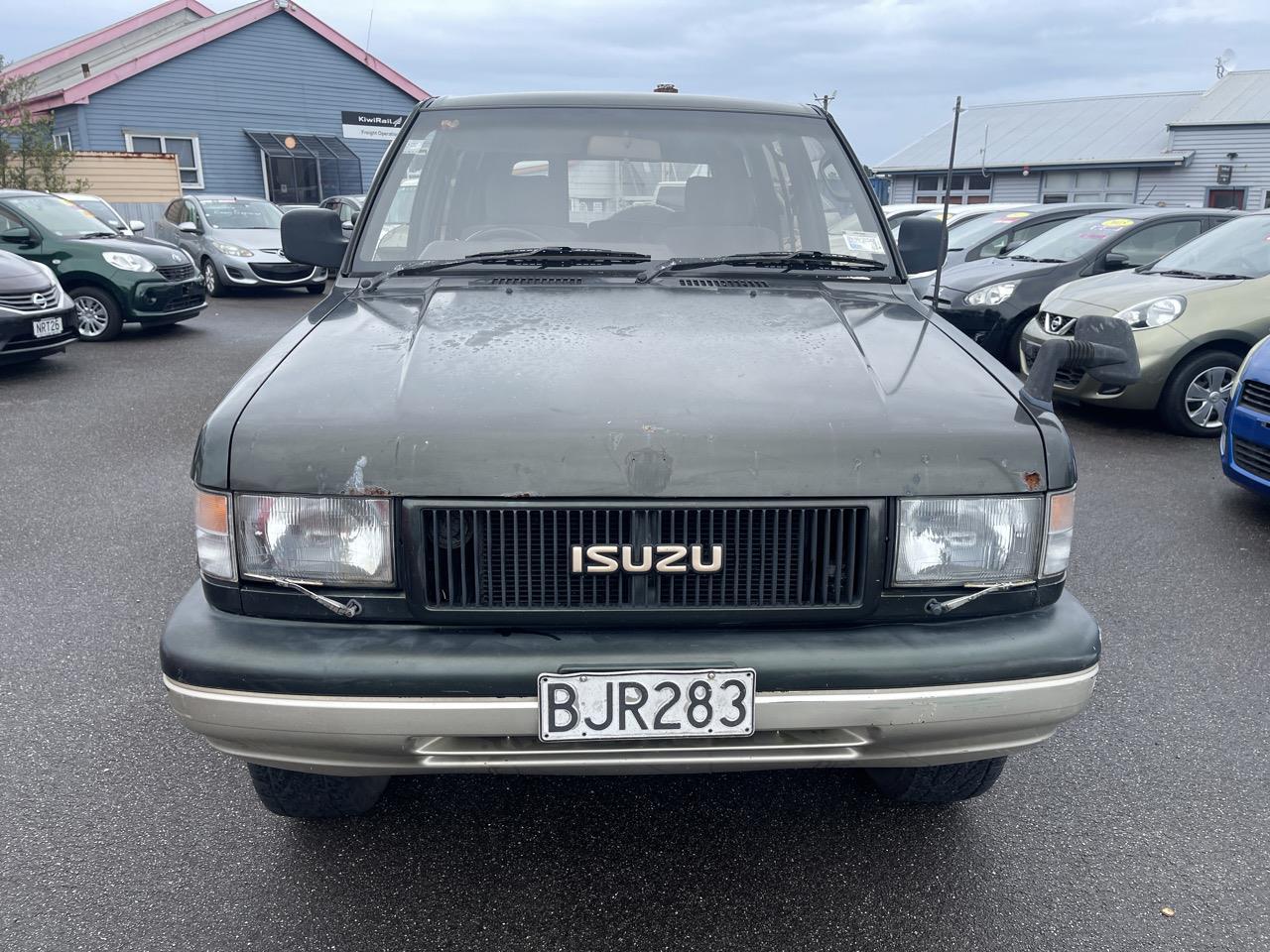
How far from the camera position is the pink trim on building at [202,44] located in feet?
77.2

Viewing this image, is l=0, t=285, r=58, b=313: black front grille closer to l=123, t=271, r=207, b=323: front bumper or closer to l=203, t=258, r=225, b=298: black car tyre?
l=123, t=271, r=207, b=323: front bumper

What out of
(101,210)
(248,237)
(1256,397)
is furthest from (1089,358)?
(101,210)

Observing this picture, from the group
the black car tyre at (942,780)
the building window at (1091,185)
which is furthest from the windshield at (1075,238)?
the building window at (1091,185)

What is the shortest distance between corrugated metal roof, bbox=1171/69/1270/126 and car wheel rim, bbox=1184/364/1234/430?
2924 centimetres

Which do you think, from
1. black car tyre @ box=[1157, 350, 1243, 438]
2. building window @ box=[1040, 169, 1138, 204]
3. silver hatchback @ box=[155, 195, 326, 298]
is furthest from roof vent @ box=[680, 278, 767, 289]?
building window @ box=[1040, 169, 1138, 204]

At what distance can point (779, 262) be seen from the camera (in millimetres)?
3141

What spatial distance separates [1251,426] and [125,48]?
31099 mm

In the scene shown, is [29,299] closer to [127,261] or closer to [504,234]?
[127,261]

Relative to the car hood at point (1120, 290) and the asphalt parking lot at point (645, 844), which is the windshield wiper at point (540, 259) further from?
the car hood at point (1120, 290)

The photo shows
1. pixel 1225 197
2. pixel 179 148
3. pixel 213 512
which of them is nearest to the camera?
pixel 213 512

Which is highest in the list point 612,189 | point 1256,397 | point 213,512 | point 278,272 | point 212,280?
point 612,189

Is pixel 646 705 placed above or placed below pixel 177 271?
above

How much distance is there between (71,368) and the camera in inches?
380

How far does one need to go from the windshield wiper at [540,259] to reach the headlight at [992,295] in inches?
263
